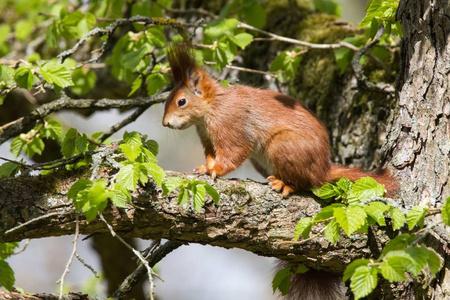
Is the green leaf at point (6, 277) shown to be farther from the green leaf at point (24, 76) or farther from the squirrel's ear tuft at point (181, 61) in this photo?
the squirrel's ear tuft at point (181, 61)

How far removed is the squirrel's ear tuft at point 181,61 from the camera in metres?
2.95

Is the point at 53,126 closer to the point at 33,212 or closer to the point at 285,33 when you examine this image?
the point at 33,212

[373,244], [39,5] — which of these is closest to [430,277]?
[373,244]

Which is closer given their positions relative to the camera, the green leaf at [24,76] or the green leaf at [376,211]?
the green leaf at [376,211]

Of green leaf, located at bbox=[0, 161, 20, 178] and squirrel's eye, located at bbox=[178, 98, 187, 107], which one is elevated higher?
squirrel's eye, located at bbox=[178, 98, 187, 107]

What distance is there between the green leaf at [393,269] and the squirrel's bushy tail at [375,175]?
702mm

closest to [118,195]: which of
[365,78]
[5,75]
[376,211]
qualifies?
[376,211]

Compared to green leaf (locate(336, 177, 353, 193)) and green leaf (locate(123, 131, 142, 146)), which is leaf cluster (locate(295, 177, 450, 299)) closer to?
green leaf (locate(336, 177, 353, 193))

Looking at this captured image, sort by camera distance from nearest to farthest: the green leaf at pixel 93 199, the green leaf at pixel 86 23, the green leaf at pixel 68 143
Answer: the green leaf at pixel 93 199, the green leaf at pixel 68 143, the green leaf at pixel 86 23

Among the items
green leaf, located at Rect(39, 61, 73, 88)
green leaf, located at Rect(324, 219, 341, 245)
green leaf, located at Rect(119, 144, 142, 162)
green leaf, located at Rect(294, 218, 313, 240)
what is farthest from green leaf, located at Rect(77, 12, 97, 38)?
green leaf, located at Rect(324, 219, 341, 245)

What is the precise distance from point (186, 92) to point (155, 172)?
1259 millimetres

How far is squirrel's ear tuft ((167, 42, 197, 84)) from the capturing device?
2947 millimetres

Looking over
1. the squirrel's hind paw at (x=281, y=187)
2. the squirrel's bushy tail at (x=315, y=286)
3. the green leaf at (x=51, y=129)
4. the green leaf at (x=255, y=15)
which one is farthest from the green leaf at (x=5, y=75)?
the squirrel's bushy tail at (x=315, y=286)

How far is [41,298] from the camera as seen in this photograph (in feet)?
6.98
